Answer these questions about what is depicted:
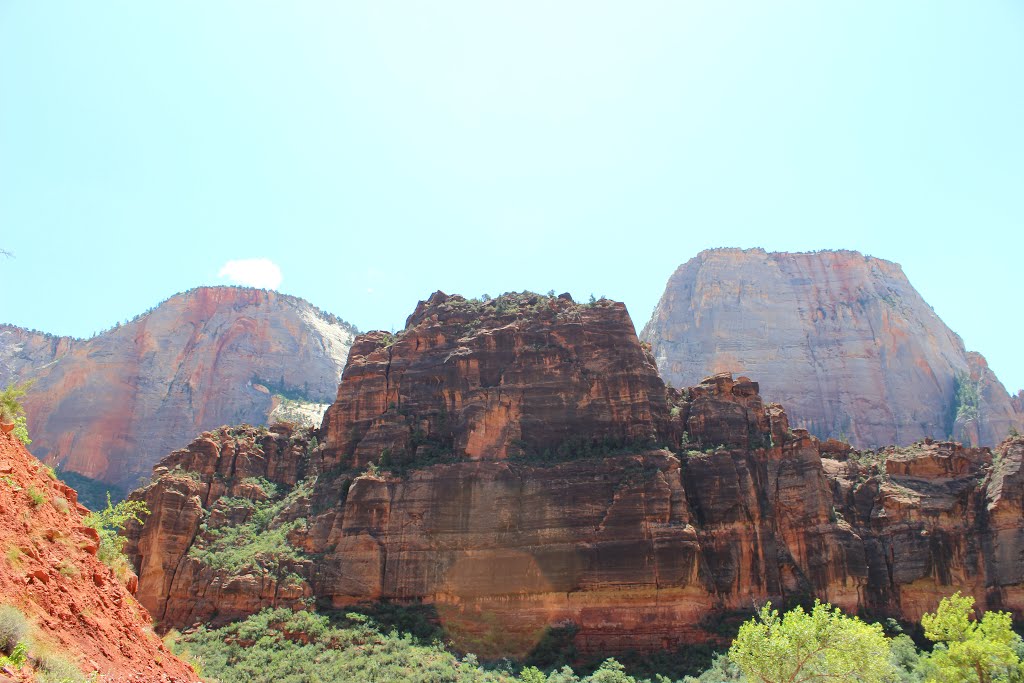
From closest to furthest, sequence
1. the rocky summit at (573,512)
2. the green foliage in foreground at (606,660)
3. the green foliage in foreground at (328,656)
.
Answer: the green foliage in foreground at (606,660)
the green foliage in foreground at (328,656)
the rocky summit at (573,512)

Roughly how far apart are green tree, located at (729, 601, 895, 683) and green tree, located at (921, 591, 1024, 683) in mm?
5527

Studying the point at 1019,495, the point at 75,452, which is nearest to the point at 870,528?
the point at 1019,495

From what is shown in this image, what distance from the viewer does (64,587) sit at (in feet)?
46.8

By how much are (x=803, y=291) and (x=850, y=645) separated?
342ft

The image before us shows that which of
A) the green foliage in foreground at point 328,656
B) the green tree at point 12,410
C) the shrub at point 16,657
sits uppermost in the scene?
the green tree at point 12,410

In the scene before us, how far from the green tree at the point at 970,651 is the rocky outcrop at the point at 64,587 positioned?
102 feet

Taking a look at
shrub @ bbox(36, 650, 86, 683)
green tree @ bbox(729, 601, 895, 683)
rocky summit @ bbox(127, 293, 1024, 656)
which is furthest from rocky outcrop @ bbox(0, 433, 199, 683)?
rocky summit @ bbox(127, 293, 1024, 656)

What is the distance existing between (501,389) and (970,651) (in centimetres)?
3558

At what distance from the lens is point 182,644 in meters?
47.7

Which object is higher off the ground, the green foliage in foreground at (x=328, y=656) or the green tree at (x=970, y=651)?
the green tree at (x=970, y=651)

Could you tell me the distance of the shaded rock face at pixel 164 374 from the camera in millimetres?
110500

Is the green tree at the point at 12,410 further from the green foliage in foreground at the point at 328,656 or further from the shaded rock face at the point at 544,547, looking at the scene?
the shaded rock face at the point at 544,547

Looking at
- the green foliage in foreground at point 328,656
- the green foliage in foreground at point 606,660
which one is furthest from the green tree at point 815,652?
the green foliage in foreground at point 328,656

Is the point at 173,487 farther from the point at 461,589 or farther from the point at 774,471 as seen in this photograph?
the point at 774,471
